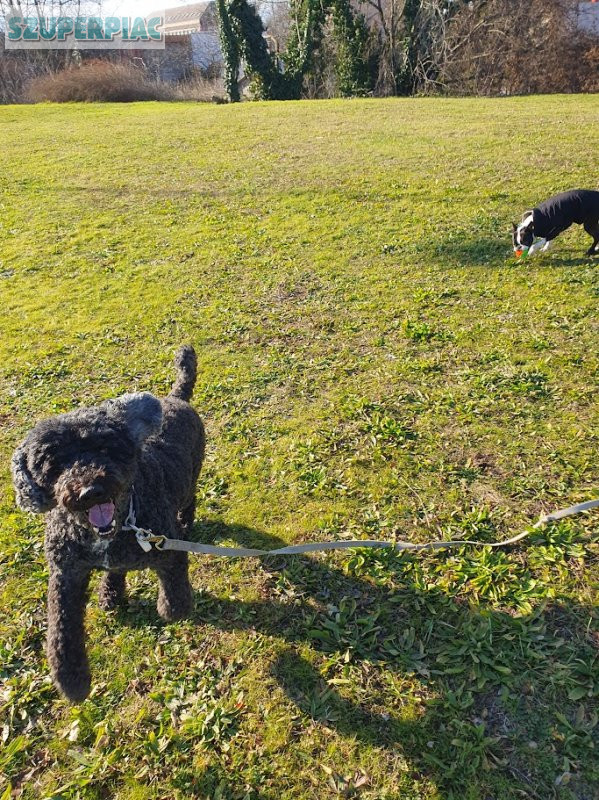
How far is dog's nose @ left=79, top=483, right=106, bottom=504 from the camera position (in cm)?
223

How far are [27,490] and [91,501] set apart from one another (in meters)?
0.41

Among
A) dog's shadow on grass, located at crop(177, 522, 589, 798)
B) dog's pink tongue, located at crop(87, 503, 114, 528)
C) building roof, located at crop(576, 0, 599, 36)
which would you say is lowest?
dog's shadow on grass, located at crop(177, 522, 589, 798)

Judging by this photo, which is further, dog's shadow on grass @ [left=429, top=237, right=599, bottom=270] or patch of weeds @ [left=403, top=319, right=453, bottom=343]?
dog's shadow on grass @ [left=429, top=237, right=599, bottom=270]

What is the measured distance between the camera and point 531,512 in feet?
12.3

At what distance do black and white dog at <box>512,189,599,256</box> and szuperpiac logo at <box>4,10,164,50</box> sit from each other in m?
35.6

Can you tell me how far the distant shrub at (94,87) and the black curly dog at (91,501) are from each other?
101ft

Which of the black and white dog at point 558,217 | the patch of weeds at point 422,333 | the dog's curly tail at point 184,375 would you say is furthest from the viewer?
the black and white dog at point 558,217

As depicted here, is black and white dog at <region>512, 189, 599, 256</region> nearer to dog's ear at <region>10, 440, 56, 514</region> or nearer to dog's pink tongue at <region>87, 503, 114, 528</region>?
dog's pink tongue at <region>87, 503, 114, 528</region>

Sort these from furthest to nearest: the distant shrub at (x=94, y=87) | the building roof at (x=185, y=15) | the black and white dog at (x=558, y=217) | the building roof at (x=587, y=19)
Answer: the building roof at (x=185, y=15), the distant shrub at (x=94, y=87), the building roof at (x=587, y=19), the black and white dog at (x=558, y=217)

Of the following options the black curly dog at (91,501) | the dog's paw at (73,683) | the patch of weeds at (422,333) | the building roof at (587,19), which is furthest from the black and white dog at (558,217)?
the building roof at (587,19)

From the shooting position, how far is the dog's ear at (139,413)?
2596 millimetres

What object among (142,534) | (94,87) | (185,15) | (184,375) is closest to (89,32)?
(94,87)

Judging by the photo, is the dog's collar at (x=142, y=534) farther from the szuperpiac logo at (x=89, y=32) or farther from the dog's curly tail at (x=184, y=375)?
the szuperpiac logo at (x=89, y=32)

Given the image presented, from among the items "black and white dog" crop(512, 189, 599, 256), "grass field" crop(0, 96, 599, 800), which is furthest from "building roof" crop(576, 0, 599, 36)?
"black and white dog" crop(512, 189, 599, 256)
